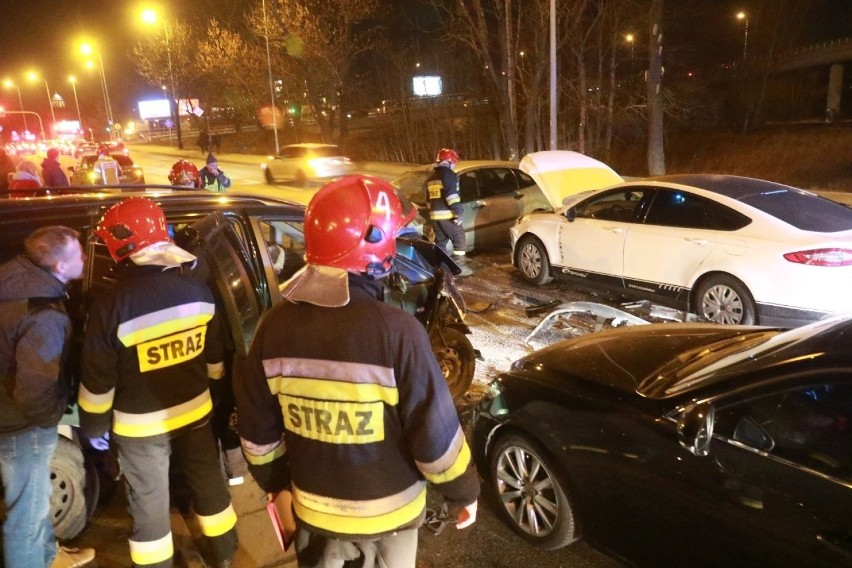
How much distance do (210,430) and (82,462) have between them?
98 cm

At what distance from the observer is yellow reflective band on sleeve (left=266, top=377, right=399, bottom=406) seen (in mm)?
1895

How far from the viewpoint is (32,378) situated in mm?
2809

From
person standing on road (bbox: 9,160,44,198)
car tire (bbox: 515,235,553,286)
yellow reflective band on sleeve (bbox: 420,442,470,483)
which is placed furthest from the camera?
person standing on road (bbox: 9,160,44,198)

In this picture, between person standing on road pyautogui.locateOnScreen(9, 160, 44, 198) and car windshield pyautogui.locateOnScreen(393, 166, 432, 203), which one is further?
car windshield pyautogui.locateOnScreen(393, 166, 432, 203)

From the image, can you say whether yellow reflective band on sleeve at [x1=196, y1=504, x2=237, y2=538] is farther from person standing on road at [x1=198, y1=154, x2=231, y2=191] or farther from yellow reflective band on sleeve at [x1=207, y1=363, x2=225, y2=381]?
person standing on road at [x1=198, y1=154, x2=231, y2=191]

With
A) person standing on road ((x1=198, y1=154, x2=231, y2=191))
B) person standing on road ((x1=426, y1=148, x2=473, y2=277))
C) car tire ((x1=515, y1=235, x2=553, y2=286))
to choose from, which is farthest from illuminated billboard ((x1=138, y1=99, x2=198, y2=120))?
car tire ((x1=515, y1=235, x2=553, y2=286))

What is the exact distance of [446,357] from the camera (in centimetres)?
528

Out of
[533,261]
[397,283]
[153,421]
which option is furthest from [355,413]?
[533,261]

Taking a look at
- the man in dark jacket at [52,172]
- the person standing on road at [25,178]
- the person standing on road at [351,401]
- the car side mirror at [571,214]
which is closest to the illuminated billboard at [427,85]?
the man in dark jacket at [52,172]

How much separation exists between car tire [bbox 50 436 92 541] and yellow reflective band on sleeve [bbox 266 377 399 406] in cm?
232

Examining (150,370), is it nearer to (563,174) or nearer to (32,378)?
(32,378)

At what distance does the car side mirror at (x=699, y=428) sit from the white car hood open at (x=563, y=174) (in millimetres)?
6300

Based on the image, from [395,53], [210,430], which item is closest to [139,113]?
[395,53]

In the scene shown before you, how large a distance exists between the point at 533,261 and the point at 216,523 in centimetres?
627
